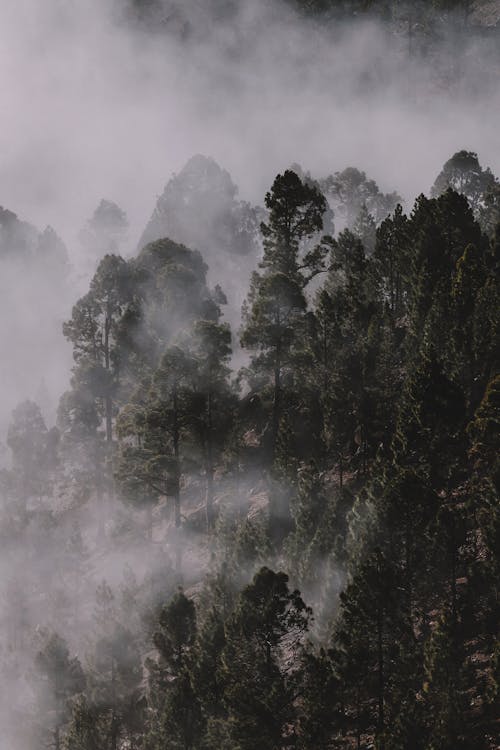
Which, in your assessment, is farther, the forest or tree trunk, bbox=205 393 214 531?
tree trunk, bbox=205 393 214 531

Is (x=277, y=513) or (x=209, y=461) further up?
(x=209, y=461)

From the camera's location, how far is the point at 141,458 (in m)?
40.2

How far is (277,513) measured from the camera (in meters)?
34.8

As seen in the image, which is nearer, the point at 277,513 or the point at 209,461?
the point at 277,513

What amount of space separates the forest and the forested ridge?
5.3 inches

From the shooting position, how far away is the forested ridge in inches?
931

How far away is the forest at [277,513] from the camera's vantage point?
23.6 meters

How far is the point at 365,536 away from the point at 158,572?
1629 cm

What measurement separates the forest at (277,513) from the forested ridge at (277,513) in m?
0.13

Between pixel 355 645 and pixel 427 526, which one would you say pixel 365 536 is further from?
pixel 355 645

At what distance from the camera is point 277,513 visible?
34.8m

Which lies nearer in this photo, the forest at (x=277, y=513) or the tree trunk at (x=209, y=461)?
the forest at (x=277, y=513)

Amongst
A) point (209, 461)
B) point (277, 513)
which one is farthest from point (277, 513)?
point (209, 461)

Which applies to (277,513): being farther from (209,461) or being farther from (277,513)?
(209,461)
